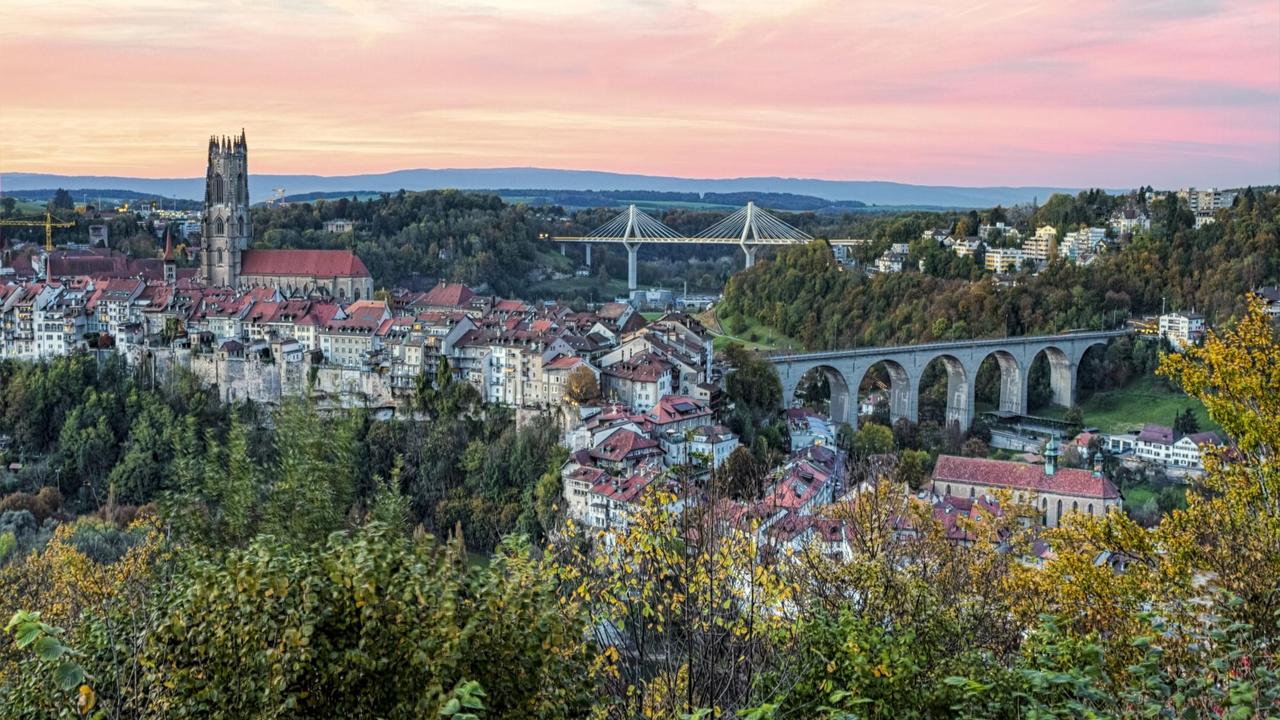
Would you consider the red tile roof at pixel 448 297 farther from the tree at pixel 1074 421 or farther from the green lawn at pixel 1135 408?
the tree at pixel 1074 421

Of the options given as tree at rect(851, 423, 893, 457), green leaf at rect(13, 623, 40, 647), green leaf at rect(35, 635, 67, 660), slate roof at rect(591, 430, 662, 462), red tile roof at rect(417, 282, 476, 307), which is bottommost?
tree at rect(851, 423, 893, 457)

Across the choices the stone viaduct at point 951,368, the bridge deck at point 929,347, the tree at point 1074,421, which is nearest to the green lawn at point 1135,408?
the tree at point 1074,421

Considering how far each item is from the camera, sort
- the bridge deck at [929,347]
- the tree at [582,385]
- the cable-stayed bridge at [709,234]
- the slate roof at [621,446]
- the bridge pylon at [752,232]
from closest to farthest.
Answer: the slate roof at [621,446]
the tree at [582,385]
the bridge deck at [929,347]
the bridge pylon at [752,232]
the cable-stayed bridge at [709,234]

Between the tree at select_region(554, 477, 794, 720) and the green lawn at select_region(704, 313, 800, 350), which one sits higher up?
the tree at select_region(554, 477, 794, 720)

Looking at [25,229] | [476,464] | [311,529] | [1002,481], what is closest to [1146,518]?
[1002,481]

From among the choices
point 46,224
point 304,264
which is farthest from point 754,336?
point 46,224

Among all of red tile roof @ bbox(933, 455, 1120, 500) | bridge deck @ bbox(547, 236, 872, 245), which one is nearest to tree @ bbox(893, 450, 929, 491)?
red tile roof @ bbox(933, 455, 1120, 500)

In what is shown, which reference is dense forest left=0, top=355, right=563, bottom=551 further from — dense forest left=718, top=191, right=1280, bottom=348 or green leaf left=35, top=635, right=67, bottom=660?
green leaf left=35, top=635, right=67, bottom=660
